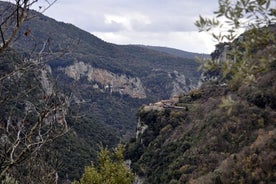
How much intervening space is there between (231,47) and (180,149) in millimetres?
33994

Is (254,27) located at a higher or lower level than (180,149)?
higher

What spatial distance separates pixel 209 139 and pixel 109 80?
447ft

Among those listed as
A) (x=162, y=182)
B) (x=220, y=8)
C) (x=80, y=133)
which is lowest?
(x=80, y=133)

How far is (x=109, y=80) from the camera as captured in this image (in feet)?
553

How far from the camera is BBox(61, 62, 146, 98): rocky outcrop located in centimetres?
15662

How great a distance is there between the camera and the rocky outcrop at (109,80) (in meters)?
157

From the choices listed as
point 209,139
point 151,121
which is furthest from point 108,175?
point 151,121

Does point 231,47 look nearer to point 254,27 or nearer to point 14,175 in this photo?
point 254,27

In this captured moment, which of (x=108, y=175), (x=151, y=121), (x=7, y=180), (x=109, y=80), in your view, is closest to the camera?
(x=7, y=180)

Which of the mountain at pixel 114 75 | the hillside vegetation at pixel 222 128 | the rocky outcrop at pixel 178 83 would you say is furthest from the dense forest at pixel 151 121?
the rocky outcrop at pixel 178 83

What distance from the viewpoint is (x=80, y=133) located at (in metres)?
74.2

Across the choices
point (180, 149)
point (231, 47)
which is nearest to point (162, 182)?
point (180, 149)

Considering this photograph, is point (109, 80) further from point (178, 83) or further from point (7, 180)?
point (7, 180)

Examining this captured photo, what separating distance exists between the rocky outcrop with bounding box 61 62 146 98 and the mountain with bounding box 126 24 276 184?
104031mm
